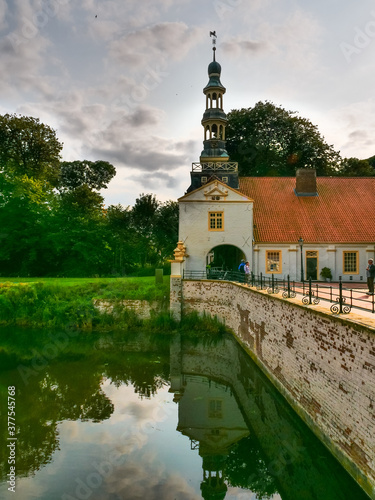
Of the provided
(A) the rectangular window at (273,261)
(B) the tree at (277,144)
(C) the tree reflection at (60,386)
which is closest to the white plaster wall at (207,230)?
(A) the rectangular window at (273,261)

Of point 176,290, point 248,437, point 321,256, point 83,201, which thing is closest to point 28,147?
point 83,201

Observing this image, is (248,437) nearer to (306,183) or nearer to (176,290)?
(176,290)

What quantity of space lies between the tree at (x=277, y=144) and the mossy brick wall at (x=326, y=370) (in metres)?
24.6

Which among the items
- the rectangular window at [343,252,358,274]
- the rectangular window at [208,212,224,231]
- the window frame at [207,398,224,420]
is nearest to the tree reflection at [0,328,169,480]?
the window frame at [207,398,224,420]

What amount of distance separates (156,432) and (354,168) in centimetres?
3591

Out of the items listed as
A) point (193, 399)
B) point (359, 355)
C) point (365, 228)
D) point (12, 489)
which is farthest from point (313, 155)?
point (12, 489)

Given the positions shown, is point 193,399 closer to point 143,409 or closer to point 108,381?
point 143,409

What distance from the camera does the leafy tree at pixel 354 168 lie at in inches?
1527

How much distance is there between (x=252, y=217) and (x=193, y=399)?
13.8 m

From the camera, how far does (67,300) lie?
23203mm

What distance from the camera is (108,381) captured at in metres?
14.9

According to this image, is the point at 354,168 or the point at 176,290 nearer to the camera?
the point at 176,290

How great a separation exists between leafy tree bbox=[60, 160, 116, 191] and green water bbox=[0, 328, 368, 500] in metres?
42.6

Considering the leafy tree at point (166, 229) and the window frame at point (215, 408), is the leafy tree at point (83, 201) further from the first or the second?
the window frame at point (215, 408)
